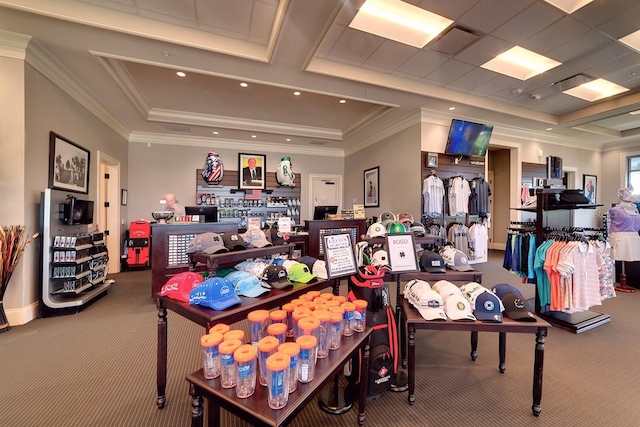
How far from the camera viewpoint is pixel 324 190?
7.97 m

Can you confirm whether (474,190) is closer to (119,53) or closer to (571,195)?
(571,195)

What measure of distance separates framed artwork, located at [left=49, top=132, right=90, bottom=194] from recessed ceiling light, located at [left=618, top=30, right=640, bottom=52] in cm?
730

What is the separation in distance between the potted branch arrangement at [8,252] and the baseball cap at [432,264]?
4.07 m

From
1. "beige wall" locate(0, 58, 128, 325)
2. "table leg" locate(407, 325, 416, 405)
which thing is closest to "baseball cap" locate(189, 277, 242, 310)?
"table leg" locate(407, 325, 416, 405)

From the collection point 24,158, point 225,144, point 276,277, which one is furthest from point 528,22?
point 225,144

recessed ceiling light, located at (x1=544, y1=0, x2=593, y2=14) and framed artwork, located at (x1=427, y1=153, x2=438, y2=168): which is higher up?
recessed ceiling light, located at (x1=544, y1=0, x2=593, y2=14)

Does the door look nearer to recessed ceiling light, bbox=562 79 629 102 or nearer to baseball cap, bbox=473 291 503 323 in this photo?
recessed ceiling light, bbox=562 79 629 102

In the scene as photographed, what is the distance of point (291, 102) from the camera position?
202 inches

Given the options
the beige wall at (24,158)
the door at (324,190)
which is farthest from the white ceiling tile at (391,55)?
the door at (324,190)

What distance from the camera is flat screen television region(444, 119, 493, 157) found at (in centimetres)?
536

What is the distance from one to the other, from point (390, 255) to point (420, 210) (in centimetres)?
343

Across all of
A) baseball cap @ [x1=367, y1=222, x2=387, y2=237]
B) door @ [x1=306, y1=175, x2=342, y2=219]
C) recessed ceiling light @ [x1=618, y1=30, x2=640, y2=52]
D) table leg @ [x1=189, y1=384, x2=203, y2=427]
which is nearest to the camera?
table leg @ [x1=189, y1=384, x2=203, y2=427]

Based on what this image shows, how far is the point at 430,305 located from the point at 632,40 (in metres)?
4.60

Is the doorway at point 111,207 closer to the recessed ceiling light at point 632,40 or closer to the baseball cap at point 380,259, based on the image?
the baseball cap at point 380,259
